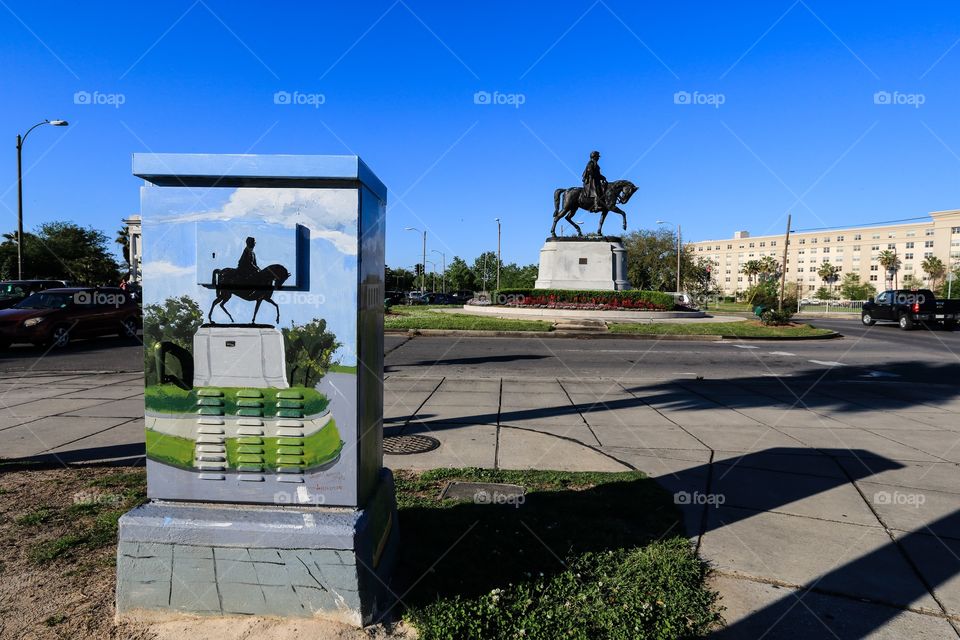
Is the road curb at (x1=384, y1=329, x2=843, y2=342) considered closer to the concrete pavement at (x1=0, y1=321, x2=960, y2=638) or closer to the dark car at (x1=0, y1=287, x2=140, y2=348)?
the concrete pavement at (x1=0, y1=321, x2=960, y2=638)

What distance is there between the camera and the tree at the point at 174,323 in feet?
7.56

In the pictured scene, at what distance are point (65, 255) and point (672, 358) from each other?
6732cm

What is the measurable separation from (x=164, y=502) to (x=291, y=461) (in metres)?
0.64

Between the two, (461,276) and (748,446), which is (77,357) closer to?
(748,446)

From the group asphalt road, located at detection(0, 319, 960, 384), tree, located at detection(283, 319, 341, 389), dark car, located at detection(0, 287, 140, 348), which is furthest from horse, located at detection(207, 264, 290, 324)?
dark car, located at detection(0, 287, 140, 348)

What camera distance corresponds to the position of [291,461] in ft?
7.76

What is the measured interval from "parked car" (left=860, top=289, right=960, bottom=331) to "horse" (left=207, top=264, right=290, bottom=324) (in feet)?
99.6

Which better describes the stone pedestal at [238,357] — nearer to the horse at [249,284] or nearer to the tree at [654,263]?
the horse at [249,284]

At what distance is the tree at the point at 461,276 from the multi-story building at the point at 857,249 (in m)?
52.3

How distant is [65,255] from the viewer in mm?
58781

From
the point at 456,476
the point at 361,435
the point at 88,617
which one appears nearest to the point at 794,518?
the point at 456,476

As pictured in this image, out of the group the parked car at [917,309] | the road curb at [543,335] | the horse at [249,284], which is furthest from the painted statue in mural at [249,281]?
the parked car at [917,309]

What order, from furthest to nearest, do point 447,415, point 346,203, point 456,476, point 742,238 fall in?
point 742,238, point 447,415, point 456,476, point 346,203

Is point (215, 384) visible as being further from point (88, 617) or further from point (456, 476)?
Result: point (456, 476)
